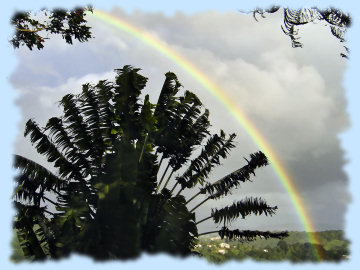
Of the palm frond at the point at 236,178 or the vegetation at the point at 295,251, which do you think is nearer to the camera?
the palm frond at the point at 236,178

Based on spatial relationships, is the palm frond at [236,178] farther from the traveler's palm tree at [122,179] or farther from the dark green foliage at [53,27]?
the dark green foliage at [53,27]

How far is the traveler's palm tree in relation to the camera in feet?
29.8

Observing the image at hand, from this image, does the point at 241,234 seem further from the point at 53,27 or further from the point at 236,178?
the point at 53,27

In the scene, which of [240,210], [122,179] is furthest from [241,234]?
[122,179]

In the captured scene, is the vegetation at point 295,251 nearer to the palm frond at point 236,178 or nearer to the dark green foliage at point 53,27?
the palm frond at point 236,178

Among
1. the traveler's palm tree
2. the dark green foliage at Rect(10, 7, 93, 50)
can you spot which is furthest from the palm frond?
the dark green foliage at Rect(10, 7, 93, 50)

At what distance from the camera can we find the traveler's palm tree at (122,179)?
9094 mm

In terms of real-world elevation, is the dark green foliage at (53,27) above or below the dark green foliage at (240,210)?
above

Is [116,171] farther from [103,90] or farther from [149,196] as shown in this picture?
[103,90]

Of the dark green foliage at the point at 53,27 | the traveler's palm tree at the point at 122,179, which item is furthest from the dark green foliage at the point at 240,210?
the dark green foliage at the point at 53,27

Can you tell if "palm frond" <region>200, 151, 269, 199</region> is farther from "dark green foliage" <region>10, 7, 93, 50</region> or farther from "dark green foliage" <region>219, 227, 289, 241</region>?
"dark green foliage" <region>10, 7, 93, 50</region>

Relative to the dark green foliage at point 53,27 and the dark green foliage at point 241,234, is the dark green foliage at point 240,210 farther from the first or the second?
the dark green foliage at point 53,27

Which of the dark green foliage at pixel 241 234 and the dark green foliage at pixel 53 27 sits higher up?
the dark green foliage at pixel 53 27

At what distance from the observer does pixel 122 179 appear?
892cm
